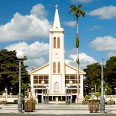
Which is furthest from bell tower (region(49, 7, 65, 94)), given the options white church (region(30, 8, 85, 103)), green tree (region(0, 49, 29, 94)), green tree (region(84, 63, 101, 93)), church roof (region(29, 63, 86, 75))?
green tree (region(84, 63, 101, 93))

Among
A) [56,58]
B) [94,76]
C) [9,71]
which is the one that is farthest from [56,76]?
[94,76]

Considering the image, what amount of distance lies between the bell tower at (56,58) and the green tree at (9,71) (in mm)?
5874

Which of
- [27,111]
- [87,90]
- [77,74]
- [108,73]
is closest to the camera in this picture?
[27,111]

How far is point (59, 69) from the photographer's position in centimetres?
Answer: 6881

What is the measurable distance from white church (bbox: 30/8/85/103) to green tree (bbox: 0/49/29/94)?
→ 10.8 feet

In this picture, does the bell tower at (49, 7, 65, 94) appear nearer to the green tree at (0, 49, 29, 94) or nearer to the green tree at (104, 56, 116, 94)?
the green tree at (0, 49, 29, 94)

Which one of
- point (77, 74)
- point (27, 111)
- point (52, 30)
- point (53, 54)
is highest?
point (52, 30)

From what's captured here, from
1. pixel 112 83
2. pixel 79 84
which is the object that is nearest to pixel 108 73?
pixel 112 83

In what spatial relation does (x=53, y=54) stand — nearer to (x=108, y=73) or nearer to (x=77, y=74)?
(x=77, y=74)

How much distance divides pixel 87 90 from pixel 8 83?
48920mm

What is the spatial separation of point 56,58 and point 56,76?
378 centimetres

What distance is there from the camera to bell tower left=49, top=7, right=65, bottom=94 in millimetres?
67750

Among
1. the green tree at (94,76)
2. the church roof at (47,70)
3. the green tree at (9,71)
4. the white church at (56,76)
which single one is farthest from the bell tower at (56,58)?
the green tree at (94,76)

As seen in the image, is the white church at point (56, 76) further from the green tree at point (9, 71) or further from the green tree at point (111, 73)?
the green tree at point (111, 73)
